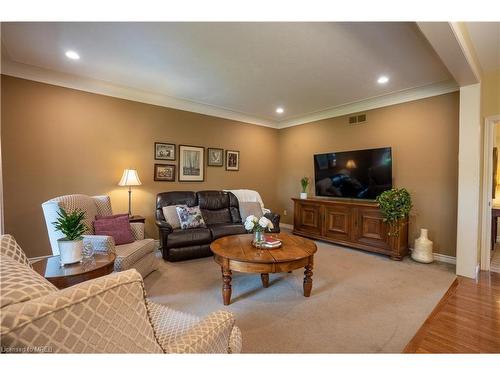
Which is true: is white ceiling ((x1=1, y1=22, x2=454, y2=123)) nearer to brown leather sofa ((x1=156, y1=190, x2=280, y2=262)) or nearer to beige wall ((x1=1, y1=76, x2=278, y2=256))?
beige wall ((x1=1, y1=76, x2=278, y2=256))

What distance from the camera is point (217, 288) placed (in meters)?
2.68

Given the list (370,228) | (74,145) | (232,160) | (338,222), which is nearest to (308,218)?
(338,222)

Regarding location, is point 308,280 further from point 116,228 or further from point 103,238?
point 116,228

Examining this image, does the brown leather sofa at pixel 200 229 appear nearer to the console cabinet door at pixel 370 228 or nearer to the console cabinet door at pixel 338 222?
the console cabinet door at pixel 338 222

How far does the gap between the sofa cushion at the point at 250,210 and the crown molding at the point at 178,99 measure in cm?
201

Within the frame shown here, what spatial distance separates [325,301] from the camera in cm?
239

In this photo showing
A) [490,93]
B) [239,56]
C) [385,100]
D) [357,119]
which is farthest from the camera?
[357,119]

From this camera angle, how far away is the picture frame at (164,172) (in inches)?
171

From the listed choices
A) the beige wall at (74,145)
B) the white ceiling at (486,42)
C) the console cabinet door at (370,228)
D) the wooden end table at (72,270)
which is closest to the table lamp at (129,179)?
the beige wall at (74,145)

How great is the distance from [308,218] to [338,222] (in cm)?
66

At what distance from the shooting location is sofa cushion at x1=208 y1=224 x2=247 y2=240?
3.73m

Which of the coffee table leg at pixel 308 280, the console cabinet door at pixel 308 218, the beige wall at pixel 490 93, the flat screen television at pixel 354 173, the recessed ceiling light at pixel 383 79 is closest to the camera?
the coffee table leg at pixel 308 280
